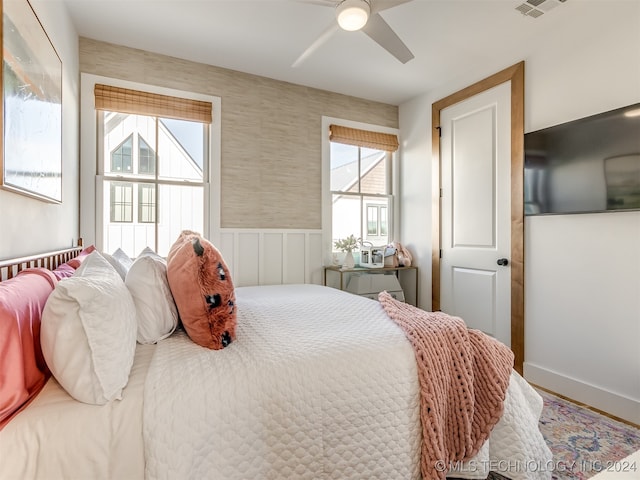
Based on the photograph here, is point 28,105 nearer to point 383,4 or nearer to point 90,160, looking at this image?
Answer: point 90,160

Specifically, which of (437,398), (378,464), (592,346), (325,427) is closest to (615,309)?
(592,346)

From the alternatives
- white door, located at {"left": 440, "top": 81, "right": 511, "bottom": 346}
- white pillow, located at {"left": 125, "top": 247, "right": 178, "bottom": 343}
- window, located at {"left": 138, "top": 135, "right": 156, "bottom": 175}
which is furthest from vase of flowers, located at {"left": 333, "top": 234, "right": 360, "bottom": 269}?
white pillow, located at {"left": 125, "top": 247, "right": 178, "bottom": 343}

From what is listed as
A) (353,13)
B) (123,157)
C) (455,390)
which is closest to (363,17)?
(353,13)

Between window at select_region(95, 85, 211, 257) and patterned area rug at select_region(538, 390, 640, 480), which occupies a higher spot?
window at select_region(95, 85, 211, 257)

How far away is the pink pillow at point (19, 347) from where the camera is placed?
0.84 m

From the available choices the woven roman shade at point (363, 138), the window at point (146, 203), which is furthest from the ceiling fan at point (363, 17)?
the window at point (146, 203)

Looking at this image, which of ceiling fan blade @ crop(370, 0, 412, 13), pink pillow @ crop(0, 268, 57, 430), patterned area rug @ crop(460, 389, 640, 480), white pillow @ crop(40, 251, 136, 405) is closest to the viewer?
pink pillow @ crop(0, 268, 57, 430)

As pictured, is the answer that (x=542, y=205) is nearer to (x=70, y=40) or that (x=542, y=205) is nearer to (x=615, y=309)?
(x=615, y=309)

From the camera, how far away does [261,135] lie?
3.35 metres

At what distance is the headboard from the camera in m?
1.19

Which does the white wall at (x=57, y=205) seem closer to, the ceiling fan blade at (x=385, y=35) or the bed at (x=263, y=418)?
the bed at (x=263, y=418)

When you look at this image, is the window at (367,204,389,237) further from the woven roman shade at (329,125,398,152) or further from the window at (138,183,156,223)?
the window at (138,183,156,223)

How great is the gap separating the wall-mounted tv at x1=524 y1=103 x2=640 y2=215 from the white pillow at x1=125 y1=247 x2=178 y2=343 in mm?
2607

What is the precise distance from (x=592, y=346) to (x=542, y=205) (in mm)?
1032
